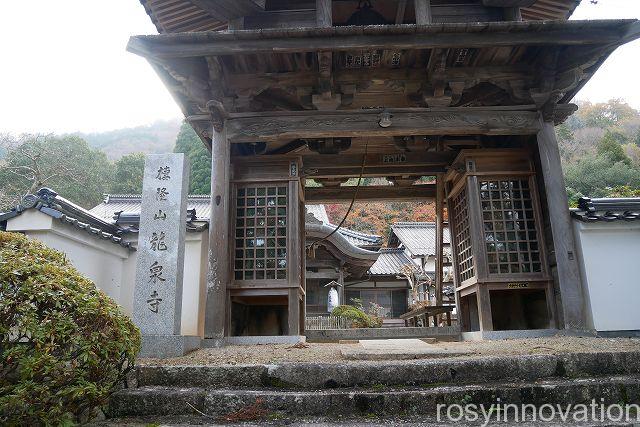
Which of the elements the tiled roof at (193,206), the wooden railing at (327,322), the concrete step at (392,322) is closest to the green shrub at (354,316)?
the wooden railing at (327,322)

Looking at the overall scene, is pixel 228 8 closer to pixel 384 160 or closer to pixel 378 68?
pixel 378 68

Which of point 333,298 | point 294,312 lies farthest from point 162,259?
point 333,298

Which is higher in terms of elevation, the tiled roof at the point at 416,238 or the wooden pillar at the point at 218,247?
the tiled roof at the point at 416,238

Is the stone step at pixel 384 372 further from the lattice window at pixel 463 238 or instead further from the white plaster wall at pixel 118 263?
the lattice window at pixel 463 238

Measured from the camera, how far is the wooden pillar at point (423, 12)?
23.3ft

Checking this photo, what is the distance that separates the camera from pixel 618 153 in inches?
1421

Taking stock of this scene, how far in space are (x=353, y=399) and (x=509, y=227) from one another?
5.41 metres

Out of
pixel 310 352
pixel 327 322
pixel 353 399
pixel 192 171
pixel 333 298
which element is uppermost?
pixel 192 171

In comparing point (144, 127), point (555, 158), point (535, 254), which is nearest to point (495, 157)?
point (555, 158)

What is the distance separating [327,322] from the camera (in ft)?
54.9

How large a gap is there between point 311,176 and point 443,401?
6474 mm

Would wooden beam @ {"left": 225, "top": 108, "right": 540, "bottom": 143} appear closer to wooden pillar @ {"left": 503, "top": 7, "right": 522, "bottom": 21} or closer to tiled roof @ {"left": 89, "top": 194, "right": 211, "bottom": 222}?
wooden pillar @ {"left": 503, "top": 7, "right": 522, "bottom": 21}

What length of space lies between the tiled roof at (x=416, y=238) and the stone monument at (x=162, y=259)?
21.8m

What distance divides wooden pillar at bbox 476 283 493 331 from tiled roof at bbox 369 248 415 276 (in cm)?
1528
